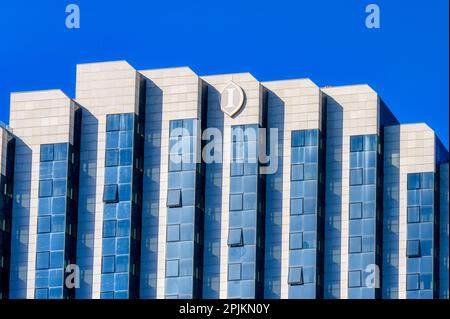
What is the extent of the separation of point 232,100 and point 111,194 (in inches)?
543

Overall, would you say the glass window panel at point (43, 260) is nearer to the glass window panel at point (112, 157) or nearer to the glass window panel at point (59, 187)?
the glass window panel at point (59, 187)

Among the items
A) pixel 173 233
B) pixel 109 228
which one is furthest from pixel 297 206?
pixel 109 228

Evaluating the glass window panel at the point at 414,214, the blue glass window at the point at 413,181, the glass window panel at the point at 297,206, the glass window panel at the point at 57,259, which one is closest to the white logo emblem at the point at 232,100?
the glass window panel at the point at 297,206

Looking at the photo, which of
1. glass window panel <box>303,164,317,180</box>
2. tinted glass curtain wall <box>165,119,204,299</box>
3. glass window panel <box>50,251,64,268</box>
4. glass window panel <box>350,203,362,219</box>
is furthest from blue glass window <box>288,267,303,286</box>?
glass window panel <box>50,251,64,268</box>

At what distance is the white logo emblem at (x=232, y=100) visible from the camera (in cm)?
Answer: 15912

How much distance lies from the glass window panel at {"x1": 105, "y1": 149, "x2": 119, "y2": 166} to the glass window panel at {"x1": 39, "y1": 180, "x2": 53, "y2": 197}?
5566mm

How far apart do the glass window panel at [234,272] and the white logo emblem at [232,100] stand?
13855mm

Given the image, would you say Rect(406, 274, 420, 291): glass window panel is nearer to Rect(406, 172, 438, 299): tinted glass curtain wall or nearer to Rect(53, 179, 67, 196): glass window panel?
Rect(406, 172, 438, 299): tinted glass curtain wall

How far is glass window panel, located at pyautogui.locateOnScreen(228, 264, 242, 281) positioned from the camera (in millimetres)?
155250

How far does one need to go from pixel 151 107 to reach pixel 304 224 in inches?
717

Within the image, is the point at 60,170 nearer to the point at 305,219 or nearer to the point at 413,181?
the point at 305,219

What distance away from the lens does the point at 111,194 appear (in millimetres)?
159375

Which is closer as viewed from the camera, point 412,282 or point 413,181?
point 412,282
